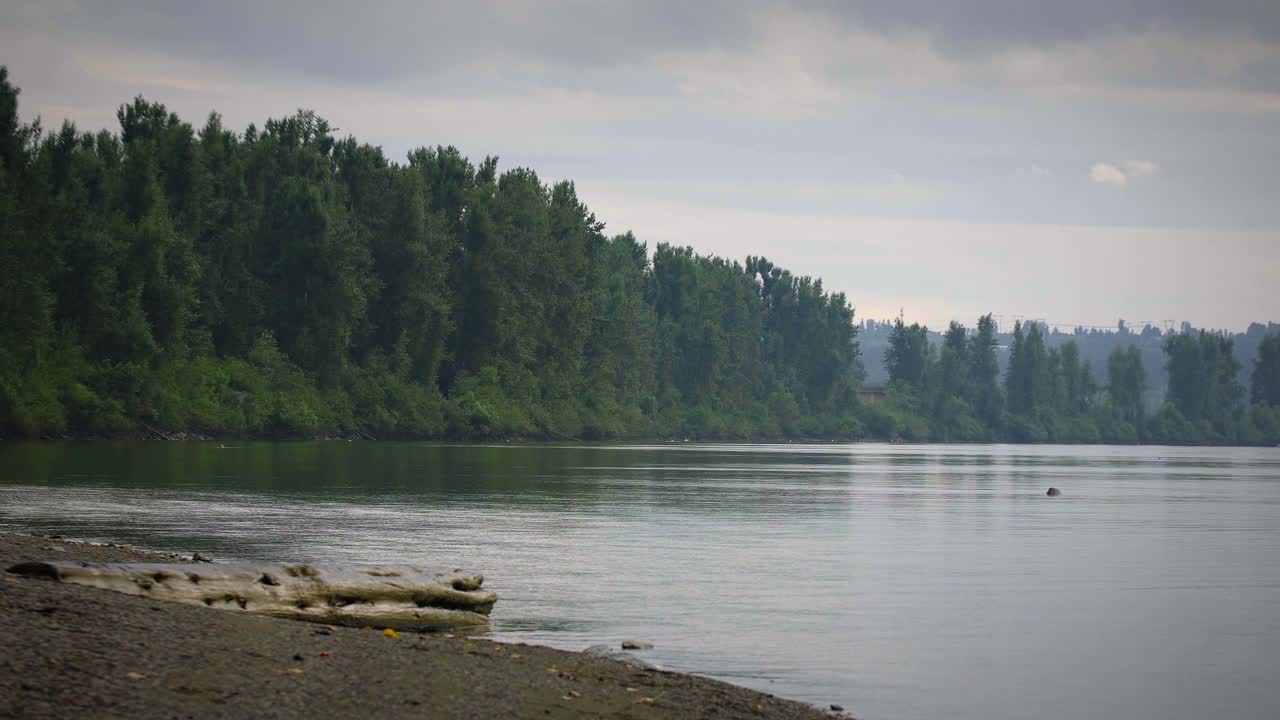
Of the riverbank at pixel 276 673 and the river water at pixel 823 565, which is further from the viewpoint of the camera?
the river water at pixel 823 565

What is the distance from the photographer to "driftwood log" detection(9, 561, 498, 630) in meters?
16.3

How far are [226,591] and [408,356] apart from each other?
10721cm

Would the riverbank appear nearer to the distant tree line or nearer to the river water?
the river water

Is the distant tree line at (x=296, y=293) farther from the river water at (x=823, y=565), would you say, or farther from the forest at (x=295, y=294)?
the river water at (x=823, y=565)

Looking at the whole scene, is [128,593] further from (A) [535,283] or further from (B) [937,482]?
(A) [535,283]

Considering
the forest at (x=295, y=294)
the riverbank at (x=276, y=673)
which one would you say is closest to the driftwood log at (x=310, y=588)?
the riverbank at (x=276, y=673)

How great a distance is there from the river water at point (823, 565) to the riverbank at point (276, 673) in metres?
1.81

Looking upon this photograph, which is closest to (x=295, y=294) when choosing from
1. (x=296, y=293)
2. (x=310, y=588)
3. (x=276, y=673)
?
(x=296, y=293)

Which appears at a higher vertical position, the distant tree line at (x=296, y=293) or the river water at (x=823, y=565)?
the distant tree line at (x=296, y=293)

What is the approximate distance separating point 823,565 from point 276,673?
17.3m

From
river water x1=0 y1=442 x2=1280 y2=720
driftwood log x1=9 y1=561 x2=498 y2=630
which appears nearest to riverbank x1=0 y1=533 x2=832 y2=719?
driftwood log x1=9 y1=561 x2=498 y2=630

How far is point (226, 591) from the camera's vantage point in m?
17.0

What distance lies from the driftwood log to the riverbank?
693 millimetres

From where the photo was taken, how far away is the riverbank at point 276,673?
11766 millimetres
